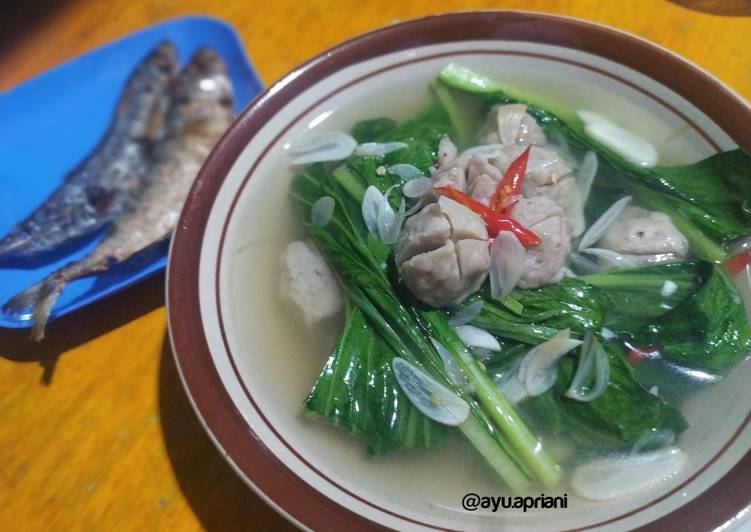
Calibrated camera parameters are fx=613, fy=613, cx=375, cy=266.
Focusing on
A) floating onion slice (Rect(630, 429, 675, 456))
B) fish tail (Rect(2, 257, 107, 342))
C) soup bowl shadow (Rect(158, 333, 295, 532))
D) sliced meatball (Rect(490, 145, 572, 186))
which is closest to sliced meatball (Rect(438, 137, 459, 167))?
sliced meatball (Rect(490, 145, 572, 186))

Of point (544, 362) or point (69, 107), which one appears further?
point (69, 107)

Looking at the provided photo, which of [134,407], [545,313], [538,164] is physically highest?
[538,164]

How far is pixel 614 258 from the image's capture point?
59.7 inches

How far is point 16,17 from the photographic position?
8.46ft

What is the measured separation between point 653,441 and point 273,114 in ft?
4.06

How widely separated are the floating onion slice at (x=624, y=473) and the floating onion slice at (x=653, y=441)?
11mm

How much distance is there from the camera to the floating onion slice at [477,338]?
143 cm

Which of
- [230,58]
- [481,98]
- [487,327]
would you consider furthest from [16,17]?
[487,327]

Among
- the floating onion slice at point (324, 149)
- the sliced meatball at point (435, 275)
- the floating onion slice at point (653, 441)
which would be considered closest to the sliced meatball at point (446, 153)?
the floating onion slice at point (324, 149)

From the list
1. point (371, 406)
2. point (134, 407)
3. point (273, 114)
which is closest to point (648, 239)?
point (371, 406)

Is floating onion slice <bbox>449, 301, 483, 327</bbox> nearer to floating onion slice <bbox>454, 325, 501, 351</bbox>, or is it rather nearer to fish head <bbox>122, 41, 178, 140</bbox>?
floating onion slice <bbox>454, 325, 501, 351</bbox>

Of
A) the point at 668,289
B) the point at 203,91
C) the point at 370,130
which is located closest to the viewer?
the point at 668,289

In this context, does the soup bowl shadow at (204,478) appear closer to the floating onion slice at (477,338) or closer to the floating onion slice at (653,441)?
the floating onion slice at (477,338)

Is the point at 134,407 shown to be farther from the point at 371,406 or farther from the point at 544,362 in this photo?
the point at 544,362
